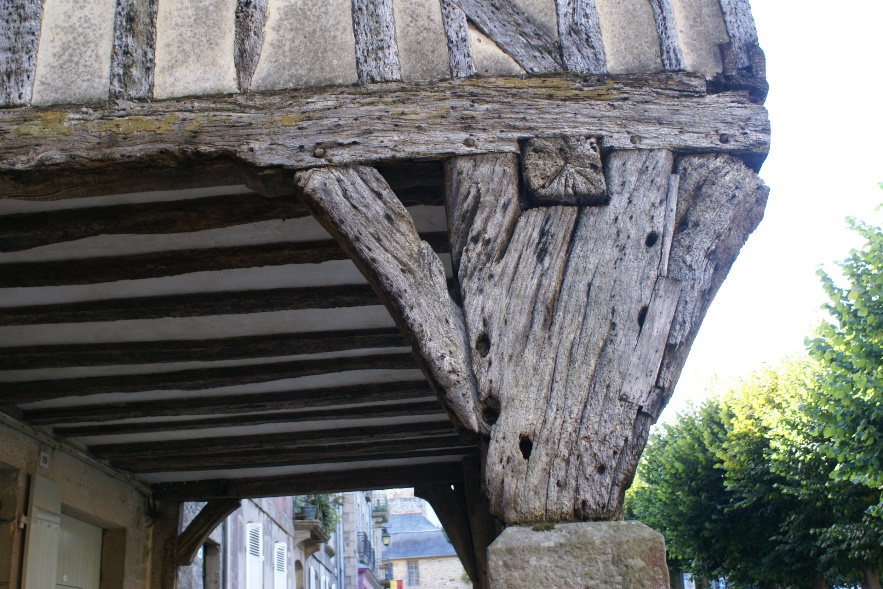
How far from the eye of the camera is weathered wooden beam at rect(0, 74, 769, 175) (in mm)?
2562

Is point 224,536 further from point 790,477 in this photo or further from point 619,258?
point 619,258

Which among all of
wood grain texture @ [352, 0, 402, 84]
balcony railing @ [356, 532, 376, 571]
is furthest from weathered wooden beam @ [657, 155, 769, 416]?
balcony railing @ [356, 532, 376, 571]

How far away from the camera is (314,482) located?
6227 mm

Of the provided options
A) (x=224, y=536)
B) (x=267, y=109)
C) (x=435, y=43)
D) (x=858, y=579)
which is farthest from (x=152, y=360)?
(x=858, y=579)

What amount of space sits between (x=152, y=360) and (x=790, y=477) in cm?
721

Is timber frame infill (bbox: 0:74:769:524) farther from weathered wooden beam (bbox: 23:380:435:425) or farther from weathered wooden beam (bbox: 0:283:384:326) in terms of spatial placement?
weathered wooden beam (bbox: 23:380:435:425)

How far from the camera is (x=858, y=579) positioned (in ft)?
31.2

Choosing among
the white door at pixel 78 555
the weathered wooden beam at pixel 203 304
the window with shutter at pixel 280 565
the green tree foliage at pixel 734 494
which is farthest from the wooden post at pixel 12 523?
the green tree foliage at pixel 734 494

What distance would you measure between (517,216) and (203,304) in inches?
67.1

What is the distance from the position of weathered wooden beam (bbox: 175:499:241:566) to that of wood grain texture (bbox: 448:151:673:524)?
456 cm

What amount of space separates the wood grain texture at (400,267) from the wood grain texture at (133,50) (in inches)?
26.4

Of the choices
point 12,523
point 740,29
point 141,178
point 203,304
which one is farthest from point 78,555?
point 740,29

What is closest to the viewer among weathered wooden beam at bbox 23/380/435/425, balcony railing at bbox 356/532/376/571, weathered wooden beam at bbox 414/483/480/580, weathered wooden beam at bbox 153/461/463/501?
weathered wooden beam at bbox 23/380/435/425

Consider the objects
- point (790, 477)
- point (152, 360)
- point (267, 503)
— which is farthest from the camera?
point (267, 503)
